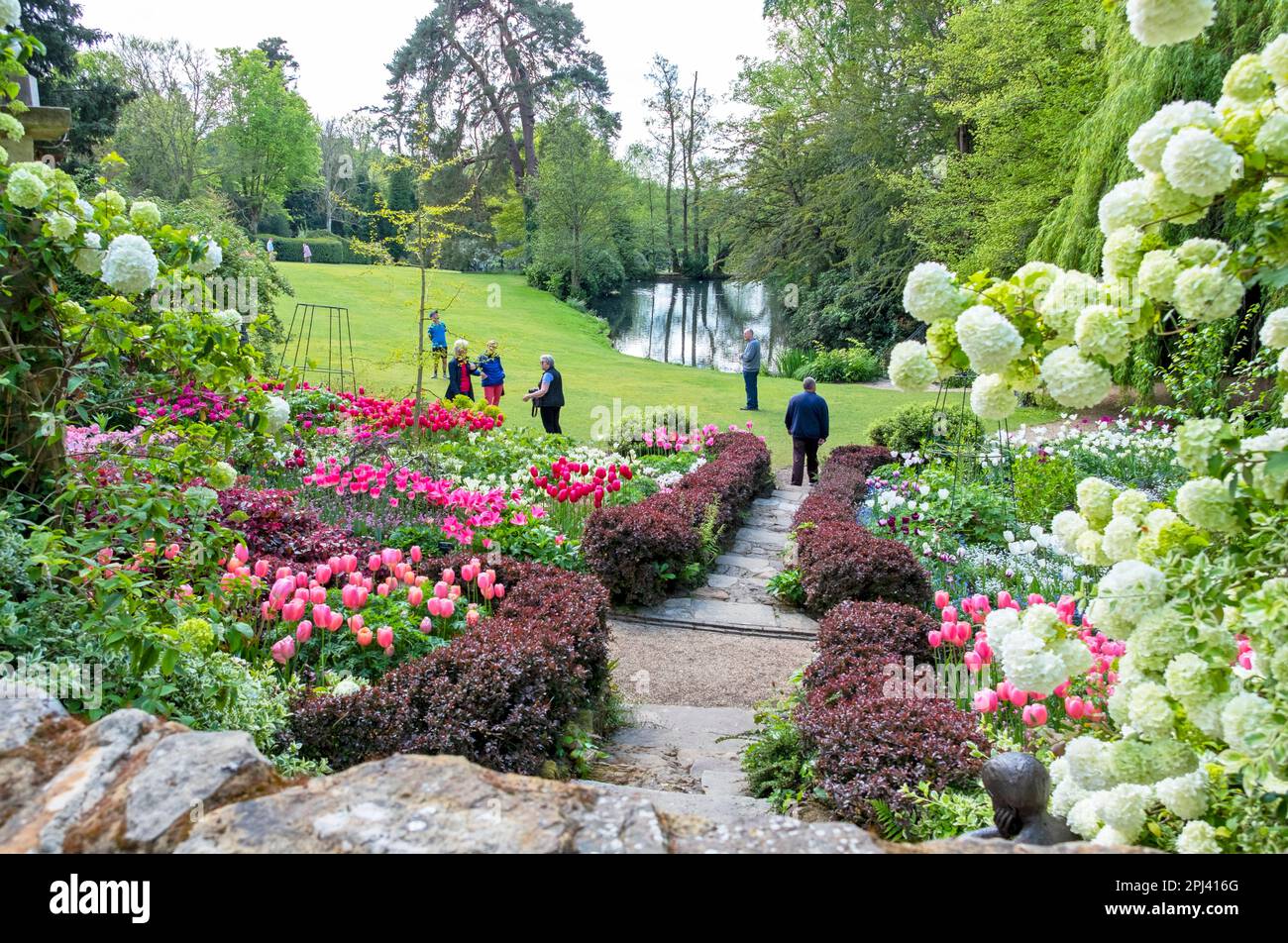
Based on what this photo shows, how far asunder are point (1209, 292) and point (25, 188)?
2.79 metres

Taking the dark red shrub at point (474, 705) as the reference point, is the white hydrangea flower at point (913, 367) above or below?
above

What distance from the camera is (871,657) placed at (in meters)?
4.00

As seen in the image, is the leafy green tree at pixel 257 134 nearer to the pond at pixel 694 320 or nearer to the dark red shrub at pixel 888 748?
the pond at pixel 694 320

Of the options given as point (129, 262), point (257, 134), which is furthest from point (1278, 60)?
point (257, 134)

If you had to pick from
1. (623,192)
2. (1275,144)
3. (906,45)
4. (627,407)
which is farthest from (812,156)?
(1275,144)

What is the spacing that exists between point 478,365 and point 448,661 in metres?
10.1

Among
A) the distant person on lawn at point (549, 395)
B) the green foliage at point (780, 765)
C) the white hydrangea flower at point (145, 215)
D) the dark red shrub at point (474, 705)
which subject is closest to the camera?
the white hydrangea flower at point (145, 215)

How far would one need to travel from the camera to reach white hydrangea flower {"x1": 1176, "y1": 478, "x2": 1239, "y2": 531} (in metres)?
1.49

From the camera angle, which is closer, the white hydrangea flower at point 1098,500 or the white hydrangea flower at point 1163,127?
the white hydrangea flower at point 1163,127

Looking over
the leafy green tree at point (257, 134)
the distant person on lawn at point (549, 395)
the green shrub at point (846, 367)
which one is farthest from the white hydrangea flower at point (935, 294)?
the leafy green tree at point (257, 134)

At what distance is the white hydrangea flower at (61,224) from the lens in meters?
2.47

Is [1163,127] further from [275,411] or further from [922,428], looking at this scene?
[922,428]

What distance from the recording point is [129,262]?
2.39 meters

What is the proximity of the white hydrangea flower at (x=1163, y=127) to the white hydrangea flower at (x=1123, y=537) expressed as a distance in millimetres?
658
